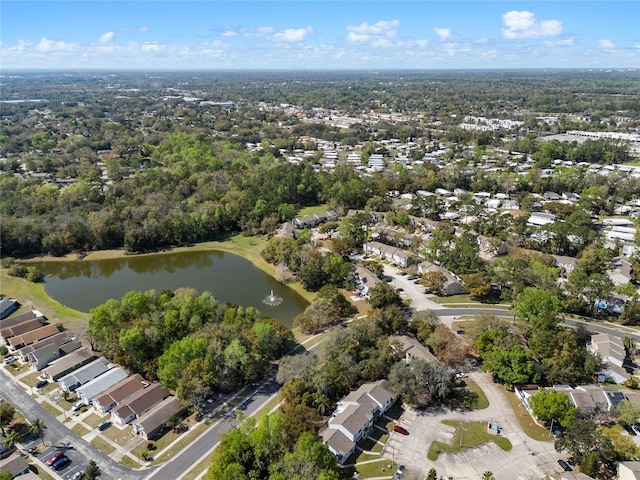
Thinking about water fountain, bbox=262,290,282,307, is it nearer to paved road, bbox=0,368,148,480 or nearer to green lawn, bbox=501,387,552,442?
paved road, bbox=0,368,148,480

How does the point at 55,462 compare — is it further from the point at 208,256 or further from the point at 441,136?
the point at 441,136

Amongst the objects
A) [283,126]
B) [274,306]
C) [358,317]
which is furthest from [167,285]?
[283,126]

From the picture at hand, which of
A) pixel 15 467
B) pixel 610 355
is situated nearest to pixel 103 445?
pixel 15 467

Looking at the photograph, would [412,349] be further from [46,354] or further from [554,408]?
[46,354]

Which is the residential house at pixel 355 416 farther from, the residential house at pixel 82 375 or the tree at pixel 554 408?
the residential house at pixel 82 375

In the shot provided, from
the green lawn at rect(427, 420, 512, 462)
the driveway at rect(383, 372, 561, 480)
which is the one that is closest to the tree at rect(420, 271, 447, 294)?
the driveway at rect(383, 372, 561, 480)

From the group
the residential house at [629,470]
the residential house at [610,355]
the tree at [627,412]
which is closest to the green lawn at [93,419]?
the residential house at [629,470]
